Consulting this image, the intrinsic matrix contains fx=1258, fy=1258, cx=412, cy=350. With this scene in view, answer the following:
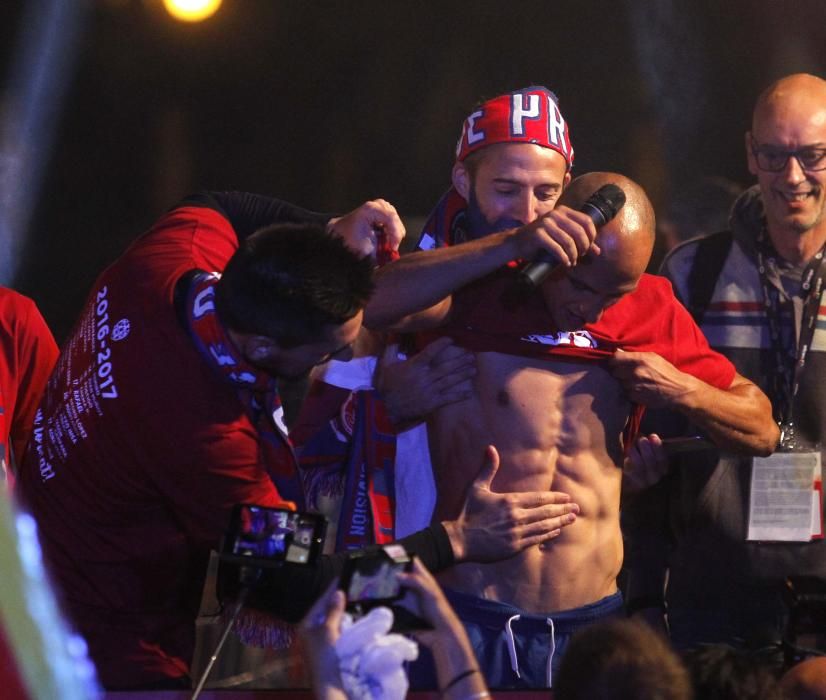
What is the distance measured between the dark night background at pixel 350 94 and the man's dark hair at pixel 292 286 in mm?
1492

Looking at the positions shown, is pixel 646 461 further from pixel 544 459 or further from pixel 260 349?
pixel 260 349

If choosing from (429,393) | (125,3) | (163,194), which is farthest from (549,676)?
(125,3)

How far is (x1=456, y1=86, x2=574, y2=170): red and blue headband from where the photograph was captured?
2982 mm

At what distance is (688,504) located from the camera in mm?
3703

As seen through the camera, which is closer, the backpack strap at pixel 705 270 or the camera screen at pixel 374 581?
the camera screen at pixel 374 581

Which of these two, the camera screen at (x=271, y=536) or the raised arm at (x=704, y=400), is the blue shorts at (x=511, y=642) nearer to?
the raised arm at (x=704, y=400)

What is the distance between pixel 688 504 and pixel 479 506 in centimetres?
125

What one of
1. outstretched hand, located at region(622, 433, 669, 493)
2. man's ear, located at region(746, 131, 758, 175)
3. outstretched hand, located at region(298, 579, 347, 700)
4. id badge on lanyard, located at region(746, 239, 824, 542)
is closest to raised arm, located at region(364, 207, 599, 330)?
outstretched hand, located at region(622, 433, 669, 493)

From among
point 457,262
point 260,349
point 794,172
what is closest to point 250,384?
point 260,349

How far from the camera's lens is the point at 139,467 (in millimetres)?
2465

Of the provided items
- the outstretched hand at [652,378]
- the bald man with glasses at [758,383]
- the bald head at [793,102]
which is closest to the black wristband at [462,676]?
the outstretched hand at [652,378]

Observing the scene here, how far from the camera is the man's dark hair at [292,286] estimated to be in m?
2.29

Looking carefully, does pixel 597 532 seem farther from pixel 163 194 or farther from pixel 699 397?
pixel 163 194

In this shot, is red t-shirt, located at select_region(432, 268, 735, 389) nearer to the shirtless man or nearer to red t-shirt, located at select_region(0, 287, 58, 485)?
the shirtless man
